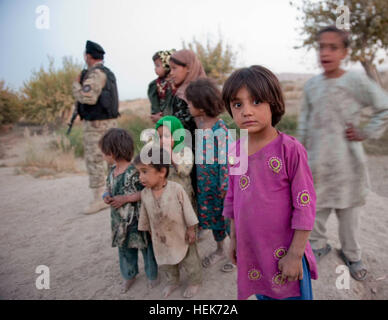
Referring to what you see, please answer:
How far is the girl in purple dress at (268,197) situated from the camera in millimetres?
1168

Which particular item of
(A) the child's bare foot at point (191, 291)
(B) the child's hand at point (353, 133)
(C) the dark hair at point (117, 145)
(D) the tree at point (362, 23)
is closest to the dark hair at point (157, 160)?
(C) the dark hair at point (117, 145)

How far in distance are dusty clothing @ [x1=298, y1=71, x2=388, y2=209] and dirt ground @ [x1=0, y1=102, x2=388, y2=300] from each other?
666 millimetres

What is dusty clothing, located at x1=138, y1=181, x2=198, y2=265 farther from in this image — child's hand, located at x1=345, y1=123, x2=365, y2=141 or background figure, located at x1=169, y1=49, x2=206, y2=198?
child's hand, located at x1=345, y1=123, x2=365, y2=141

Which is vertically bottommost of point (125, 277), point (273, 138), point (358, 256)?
point (125, 277)

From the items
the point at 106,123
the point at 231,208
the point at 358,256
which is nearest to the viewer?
the point at 231,208

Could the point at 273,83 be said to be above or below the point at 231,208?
above

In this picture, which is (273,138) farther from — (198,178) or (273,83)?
(198,178)

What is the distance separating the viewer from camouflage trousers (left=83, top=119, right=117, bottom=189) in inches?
147

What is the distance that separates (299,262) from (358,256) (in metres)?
1.43

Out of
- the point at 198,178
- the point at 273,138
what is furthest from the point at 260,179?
the point at 198,178

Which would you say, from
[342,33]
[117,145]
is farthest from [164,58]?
[342,33]

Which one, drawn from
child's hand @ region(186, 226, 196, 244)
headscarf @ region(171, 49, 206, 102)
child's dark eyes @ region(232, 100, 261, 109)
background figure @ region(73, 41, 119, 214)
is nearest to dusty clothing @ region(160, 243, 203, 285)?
child's hand @ region(186, 226, 196, 244)

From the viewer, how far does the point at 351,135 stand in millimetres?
1947
